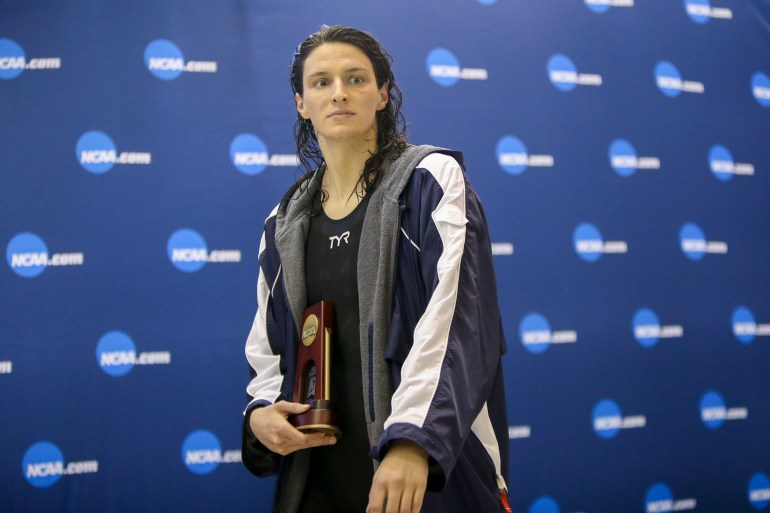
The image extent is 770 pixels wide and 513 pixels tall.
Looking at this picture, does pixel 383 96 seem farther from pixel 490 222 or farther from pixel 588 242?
pixel 588 242

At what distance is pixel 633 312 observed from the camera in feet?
9.77

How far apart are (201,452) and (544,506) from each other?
1.40 metres

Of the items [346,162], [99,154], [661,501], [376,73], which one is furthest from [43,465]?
[661,501]

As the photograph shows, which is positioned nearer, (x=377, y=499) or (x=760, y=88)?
(x=377, y=499)

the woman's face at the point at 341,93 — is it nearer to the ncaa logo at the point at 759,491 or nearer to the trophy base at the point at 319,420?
the trophy base at the point at 319,420

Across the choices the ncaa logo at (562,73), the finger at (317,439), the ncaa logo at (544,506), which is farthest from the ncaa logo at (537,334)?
the finger at (317,439)

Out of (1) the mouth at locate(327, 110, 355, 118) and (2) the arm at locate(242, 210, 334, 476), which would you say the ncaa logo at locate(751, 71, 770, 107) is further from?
(2) the arm at locate(242, 210, 334, 476)

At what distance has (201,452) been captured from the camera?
2564 mm

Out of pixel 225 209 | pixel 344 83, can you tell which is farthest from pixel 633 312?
pixel 344 83

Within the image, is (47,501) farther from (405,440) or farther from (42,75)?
(405,440)

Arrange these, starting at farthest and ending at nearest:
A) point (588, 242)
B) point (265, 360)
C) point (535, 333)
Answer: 1. point (588, 242)
2. point (535, 333)
3. point (265, 360)

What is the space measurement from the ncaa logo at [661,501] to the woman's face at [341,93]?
87.8 inches

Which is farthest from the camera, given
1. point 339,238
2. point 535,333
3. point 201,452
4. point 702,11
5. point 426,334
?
point 702,11

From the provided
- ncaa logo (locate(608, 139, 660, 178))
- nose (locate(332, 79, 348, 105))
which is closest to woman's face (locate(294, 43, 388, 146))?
nose (locate(332, 79, 348, 105))
